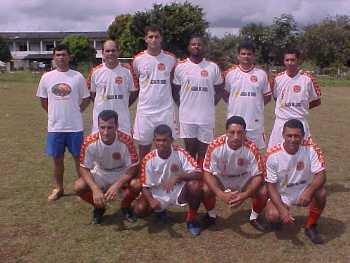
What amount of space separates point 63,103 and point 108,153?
1.10 m

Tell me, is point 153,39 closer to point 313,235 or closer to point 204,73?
point 204,73

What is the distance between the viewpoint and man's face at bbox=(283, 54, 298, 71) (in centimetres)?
581

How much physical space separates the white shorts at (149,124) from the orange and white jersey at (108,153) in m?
0.83

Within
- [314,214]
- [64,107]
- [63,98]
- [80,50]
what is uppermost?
[80,50]

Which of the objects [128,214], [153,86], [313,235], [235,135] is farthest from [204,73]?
[313,235]

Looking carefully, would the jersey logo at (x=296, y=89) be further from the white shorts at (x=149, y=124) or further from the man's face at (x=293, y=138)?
the white shorts at (x=149, y=124)

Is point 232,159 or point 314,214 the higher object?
point 232,159

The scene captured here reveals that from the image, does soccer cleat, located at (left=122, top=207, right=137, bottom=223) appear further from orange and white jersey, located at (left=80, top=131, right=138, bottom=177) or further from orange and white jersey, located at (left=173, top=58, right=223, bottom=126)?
orange and white jersey, located at (left=173, top=58, right=223, bottom=126)

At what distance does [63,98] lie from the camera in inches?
227

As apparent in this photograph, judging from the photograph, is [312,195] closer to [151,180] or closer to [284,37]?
[151,180]

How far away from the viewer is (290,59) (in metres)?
5.81

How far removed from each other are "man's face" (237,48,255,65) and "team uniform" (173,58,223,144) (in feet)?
1.04

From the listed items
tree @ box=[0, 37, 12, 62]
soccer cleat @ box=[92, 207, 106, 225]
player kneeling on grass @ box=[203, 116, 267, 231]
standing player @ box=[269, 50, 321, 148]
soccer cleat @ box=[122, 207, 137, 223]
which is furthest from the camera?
tree @ box=[0, 37, 12, 62]

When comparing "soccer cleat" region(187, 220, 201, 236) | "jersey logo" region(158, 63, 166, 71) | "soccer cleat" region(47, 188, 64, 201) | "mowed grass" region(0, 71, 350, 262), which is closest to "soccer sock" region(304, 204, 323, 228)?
"mowed grass" region(0, 71, 350, 262)
